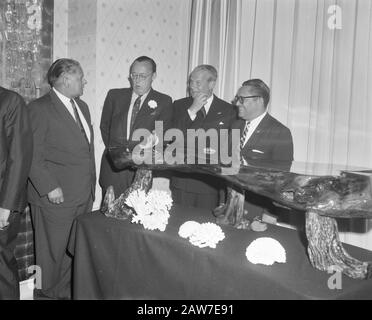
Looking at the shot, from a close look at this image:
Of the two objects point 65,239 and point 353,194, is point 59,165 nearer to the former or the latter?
point 65,239

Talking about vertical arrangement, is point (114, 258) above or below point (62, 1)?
below

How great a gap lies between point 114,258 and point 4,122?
2.99 feet

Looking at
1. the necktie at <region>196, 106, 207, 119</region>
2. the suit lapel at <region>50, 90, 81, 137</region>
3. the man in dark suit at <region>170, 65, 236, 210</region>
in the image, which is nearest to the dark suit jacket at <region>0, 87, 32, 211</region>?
the suit lapel at <region>50, 90, 81, 137</region>

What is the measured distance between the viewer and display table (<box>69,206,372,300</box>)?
1.58 metres

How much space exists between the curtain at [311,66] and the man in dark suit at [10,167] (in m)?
1.94

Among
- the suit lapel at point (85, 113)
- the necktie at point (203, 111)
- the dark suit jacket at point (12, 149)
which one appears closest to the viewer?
the dark suit jacket at point (12, 149)

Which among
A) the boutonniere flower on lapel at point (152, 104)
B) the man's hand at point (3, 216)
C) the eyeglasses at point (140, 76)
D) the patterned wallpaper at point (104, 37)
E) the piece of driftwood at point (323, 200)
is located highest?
the patterned wallpaper at point (104, 37)

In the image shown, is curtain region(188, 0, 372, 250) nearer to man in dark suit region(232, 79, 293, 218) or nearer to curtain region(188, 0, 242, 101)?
curtain region(188, 0, 242, 101)

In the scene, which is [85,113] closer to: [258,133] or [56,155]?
[56,155]

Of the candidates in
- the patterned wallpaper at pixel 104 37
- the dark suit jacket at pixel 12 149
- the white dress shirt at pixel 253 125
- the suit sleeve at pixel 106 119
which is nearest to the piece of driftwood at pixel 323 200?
the white dress shirt at pixel 253 125

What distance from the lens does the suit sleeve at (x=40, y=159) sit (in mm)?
2666

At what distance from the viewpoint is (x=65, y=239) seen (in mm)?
2818

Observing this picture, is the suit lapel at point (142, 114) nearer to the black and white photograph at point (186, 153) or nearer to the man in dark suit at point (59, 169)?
the black and white photograph at point (186, 153)

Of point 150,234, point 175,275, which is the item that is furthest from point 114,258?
point 175,275
